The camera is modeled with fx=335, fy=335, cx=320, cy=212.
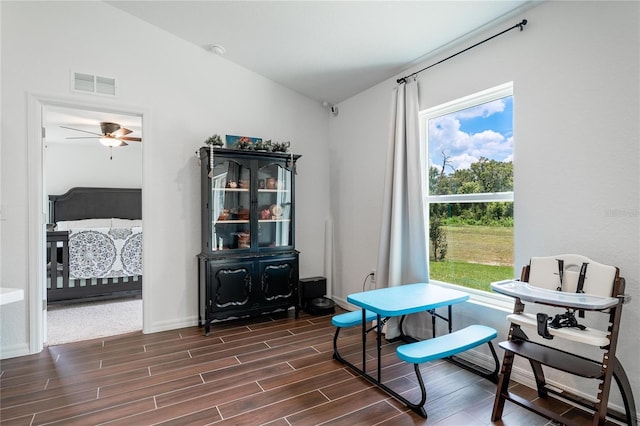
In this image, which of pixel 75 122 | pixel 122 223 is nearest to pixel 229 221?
pixel 75 122

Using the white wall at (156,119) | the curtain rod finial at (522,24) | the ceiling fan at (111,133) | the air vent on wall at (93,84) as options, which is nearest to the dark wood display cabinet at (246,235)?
the white wall at (156,119)

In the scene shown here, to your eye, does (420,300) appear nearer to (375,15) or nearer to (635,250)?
(635,250)

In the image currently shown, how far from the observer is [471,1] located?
228 cm

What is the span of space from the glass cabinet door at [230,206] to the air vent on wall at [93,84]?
4.00 ft

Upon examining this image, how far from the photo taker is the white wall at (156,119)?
287 centimetres


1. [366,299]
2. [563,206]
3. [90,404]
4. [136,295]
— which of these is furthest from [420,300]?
[136,295]

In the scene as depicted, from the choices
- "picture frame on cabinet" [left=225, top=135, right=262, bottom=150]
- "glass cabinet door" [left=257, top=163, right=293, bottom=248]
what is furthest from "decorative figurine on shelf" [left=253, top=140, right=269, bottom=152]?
"glass cabinet door" [left=257, top=163, right=293, bottom=248]

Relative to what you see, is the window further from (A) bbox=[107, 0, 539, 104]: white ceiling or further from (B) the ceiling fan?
(B) the ceiling fan

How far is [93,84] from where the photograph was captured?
123 inches

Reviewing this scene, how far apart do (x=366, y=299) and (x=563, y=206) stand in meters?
1.43

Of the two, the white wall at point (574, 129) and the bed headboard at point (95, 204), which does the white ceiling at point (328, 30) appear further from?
the bed headboard at point (95, 204)

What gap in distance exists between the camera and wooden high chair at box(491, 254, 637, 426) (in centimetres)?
166

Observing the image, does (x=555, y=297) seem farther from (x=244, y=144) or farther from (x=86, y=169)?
(x=86, y=169)

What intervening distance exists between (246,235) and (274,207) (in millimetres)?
459
